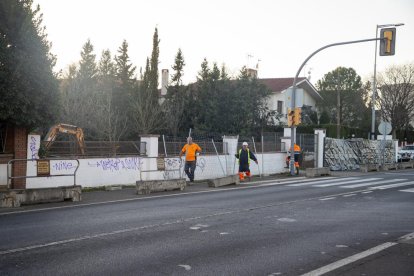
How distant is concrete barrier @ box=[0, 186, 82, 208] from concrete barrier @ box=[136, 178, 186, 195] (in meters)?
2.43

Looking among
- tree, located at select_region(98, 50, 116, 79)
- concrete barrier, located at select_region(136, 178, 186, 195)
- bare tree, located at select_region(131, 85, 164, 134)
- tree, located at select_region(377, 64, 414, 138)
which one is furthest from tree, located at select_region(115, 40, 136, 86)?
concrete barrier, located at select_region(136, 178, 186, 195)

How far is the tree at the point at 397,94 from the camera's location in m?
56.1

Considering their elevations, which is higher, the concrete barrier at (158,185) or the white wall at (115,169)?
the white wall at (115,169)

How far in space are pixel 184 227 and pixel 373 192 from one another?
8.91m

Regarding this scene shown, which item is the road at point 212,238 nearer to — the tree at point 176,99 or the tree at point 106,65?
the tree at point 176,99

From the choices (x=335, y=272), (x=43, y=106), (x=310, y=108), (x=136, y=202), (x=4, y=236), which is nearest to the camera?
(x=335, y=272)

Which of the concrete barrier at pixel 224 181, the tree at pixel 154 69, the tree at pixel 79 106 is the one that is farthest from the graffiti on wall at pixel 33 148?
the tree at pixel 154 69

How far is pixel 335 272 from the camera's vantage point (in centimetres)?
620

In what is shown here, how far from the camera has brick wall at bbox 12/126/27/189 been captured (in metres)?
15.1

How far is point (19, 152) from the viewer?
15.4 meters

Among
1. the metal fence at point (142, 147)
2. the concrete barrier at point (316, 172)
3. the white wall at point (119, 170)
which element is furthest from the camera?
the concrete barrier at point (316, 172)

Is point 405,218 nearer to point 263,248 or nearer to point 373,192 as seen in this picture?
point 263,248

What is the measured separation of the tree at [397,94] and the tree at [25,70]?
48.0 m

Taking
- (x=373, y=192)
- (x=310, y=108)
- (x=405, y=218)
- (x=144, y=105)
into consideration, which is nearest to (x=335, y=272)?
(x=405, y=218)
